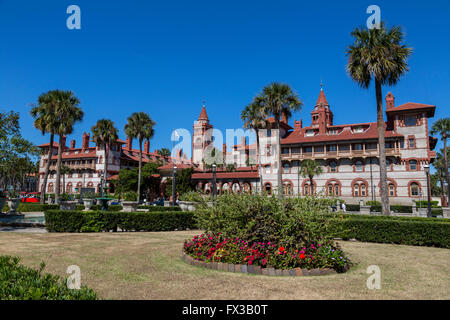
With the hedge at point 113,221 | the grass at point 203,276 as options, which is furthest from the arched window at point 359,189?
the grass at point 203,276

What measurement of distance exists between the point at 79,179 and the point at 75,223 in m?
60.4

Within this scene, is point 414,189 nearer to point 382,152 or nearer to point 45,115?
point 382,152

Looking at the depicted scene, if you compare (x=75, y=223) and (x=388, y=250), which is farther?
(x=75, y=223)

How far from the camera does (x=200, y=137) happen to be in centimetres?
9125

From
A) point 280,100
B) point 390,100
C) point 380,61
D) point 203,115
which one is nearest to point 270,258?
point 380,61

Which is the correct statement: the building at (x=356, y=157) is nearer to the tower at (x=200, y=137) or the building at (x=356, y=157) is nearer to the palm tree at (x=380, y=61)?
the palm tree at (x=380, y=61)

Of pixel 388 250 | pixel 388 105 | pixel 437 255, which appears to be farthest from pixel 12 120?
pixel 388 105

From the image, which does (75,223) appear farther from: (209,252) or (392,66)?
(392,66)

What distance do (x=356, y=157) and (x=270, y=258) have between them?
42.5 meters

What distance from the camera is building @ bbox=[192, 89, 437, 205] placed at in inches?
1656

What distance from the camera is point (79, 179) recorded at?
6919 centimetres

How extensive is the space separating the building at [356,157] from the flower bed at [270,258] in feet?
93.7

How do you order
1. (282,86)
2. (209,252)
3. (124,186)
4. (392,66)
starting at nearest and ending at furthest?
(209,252) < (392,66) < (282,86) < (124,186)

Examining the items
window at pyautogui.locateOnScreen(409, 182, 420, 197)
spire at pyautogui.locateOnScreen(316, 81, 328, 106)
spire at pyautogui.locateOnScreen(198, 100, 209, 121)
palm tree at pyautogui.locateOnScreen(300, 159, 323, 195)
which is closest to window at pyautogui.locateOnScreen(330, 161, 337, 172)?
palm tree at pyautogui.locateOnScreen(300, 159, 323, 195)
